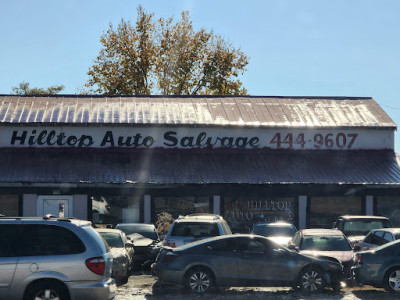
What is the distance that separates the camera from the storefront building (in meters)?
29.5

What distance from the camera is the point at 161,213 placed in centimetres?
2989

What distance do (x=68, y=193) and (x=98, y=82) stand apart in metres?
30.7

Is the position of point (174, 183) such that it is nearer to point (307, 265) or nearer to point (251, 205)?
point (251, 205)

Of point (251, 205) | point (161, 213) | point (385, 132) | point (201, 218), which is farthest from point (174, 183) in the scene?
point (385, 132)

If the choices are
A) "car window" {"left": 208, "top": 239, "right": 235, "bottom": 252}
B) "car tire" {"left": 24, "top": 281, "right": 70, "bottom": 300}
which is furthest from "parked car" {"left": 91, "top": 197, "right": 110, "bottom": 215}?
"car tire" {"left": 24, "top": 281, "right": 70, "bottom": 300}

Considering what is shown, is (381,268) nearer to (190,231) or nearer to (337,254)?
(337,254)

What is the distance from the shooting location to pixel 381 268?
53.7ft

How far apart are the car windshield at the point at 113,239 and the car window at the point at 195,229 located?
7.53 feet

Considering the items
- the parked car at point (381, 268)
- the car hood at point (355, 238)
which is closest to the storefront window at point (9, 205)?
the car hood at point (355, 238)

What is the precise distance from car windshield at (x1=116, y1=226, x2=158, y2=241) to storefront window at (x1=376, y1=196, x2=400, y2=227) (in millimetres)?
12504

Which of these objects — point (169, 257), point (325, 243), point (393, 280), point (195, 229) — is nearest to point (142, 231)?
point (195, 229)

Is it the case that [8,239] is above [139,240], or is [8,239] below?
above

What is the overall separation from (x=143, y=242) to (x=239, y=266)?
6894 millimetres

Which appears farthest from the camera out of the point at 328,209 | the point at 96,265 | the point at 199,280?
the point at 328,209
